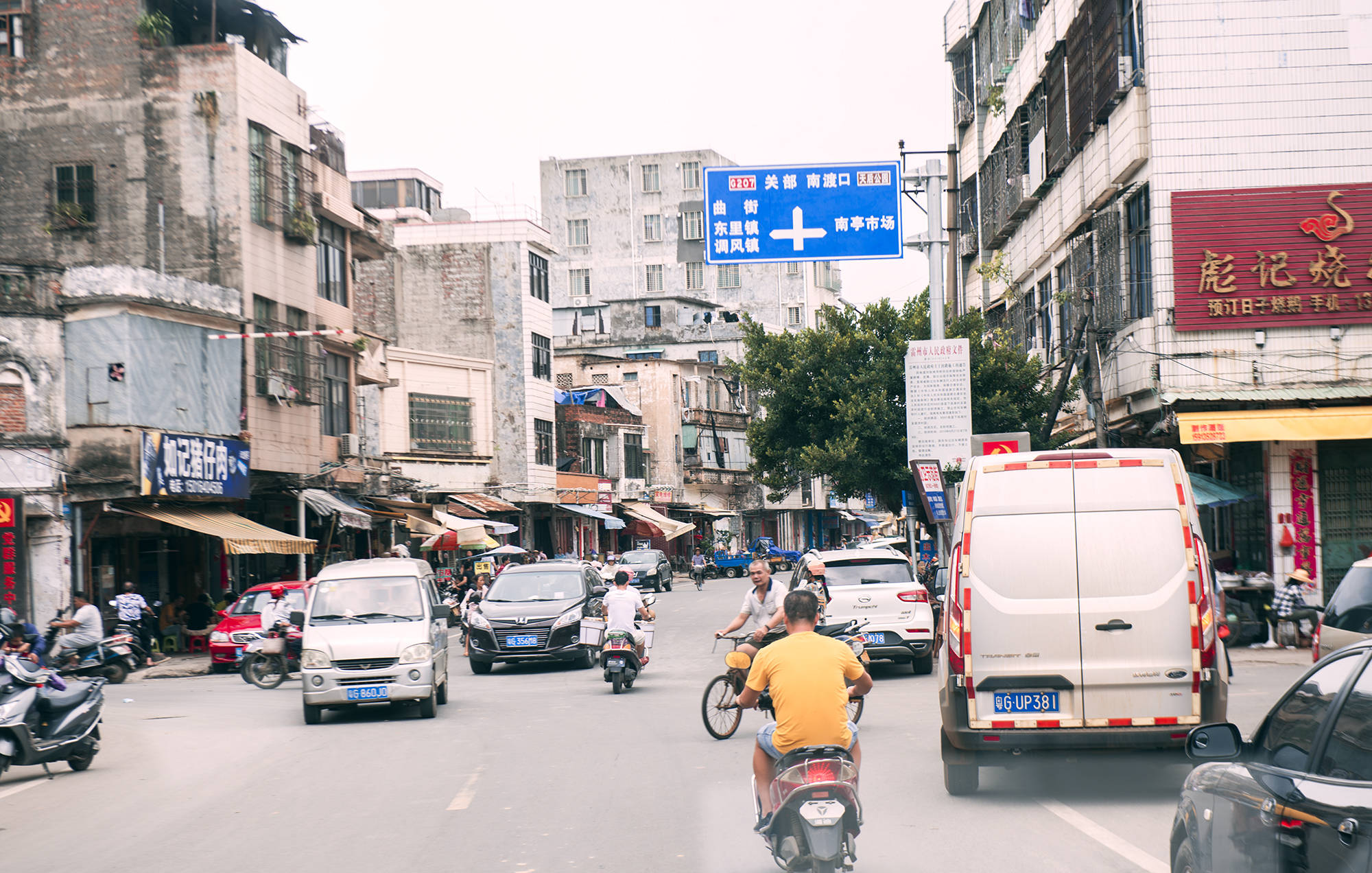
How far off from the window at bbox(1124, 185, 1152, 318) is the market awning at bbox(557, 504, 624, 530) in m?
39.4

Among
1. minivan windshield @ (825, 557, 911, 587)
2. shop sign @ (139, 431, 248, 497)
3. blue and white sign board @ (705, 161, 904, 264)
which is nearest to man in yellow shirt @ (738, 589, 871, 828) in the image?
minivan windshield @ (825, 557, 911, 587)

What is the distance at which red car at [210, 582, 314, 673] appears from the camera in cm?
2433

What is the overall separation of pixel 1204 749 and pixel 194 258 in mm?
29513

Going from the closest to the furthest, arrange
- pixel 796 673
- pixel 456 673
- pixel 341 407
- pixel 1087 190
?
pixel 796 673 < pixel 456 673 < pixel 1087 190 < pixel 341 407

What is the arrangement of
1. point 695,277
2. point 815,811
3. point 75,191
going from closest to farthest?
point 815,811
point 75,191
point 695,277

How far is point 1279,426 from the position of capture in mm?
19422

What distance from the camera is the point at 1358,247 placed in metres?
20.7

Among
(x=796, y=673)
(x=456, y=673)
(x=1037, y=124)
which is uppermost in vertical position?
(x=1037, y=124)

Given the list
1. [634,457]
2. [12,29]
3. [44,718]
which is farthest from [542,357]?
[44,718]

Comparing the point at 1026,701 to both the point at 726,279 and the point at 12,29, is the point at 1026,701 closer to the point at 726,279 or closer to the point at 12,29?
the point at 12,29

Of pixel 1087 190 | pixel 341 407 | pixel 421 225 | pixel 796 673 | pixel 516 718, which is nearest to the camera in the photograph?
pixel 796 673

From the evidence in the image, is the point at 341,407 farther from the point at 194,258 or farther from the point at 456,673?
the point at 456,673

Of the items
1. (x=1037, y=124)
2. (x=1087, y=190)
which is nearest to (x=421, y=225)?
(x=1037, y=124)

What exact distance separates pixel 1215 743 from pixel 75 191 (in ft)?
105
